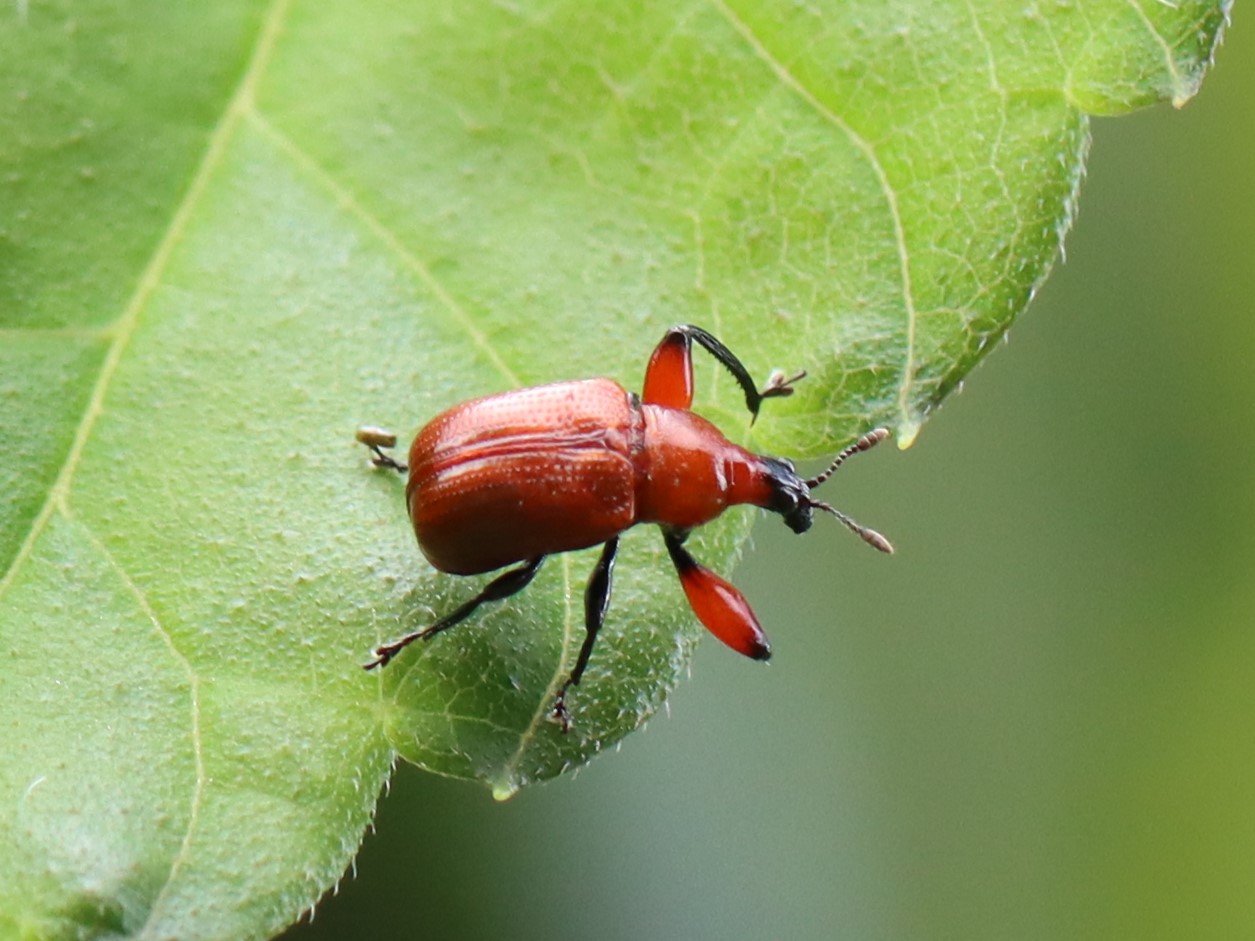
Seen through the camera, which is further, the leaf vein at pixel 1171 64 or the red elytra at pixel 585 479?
the red elytra at pixel 585 479

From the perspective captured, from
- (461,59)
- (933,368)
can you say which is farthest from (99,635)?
(933,368)

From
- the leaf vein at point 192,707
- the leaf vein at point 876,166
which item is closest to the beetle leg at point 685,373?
the leaf vein at point 876,166

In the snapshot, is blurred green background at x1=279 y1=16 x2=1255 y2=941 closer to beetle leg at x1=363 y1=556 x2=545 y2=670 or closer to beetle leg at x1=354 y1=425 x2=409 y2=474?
beetle leg at x1=363 y1=556 x2=545 y2=670

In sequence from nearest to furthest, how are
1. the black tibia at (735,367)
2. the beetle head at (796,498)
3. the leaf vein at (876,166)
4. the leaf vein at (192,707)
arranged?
the leaf vein at (192,707), the leaf vein at (876,166), the black tibia at (735,367), the beetle head at (796,498)

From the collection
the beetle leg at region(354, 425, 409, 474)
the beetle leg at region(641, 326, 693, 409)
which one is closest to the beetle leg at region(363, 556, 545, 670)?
the beetle leg at region(354, 425, 409, 474)

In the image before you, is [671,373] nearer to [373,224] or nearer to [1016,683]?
[373,224]

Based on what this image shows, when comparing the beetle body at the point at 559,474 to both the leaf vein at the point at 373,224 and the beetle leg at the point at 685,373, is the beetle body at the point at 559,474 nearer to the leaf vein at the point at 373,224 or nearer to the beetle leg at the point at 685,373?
the beetle leg at the point at 685,373
